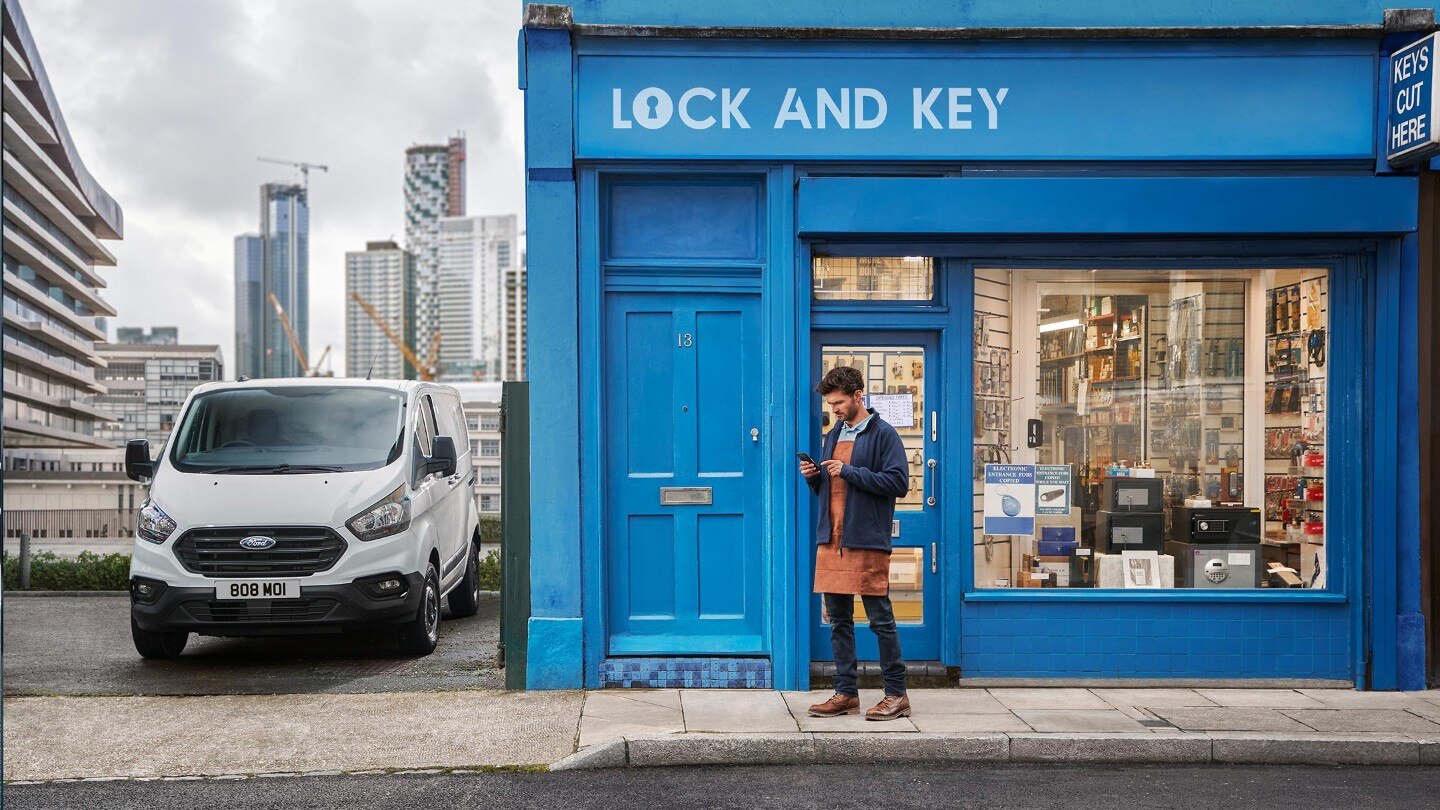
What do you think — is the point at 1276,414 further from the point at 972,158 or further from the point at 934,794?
the point at 934,794

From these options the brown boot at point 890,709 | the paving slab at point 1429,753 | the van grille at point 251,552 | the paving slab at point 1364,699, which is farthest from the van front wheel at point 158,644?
the paving slab at point 1429,753

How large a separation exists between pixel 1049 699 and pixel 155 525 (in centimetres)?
610

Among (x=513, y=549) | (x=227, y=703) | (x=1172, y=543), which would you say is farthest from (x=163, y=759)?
(x=1172, y=543)

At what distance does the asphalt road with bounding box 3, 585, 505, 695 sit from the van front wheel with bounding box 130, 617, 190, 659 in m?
0.10

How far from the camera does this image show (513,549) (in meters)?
7.21

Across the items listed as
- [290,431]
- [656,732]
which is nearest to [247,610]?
[290,431]

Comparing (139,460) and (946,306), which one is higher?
(946,306)

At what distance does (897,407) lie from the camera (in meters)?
7.52

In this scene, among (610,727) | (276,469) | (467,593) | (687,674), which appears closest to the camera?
(610,727)

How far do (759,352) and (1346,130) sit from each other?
13.2 feet

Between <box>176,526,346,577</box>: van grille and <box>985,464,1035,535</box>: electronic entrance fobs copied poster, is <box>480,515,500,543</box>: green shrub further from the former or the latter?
<box>985,464,1035,535</box>: electronic entrance fobs copied poster

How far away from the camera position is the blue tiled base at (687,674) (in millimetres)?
7168

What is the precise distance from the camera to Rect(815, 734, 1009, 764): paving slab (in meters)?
5.80

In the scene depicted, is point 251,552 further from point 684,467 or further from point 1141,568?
point 1141,568
